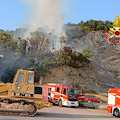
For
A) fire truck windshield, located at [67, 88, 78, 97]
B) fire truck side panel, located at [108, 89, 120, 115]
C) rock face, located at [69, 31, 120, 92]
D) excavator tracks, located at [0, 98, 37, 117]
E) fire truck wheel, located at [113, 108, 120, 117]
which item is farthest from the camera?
rock face, located at [69, 31, 120, 92]

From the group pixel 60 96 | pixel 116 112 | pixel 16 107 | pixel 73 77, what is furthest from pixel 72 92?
pixel 73 77

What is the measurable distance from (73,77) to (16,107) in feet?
109

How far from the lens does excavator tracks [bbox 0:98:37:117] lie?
13469mm

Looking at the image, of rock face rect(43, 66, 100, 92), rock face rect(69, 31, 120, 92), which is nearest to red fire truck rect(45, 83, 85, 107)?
rock face rect(43, 66, 100, 92)

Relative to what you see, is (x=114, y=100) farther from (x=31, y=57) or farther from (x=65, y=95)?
(x=31, y=57)

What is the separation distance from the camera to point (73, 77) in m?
46.1

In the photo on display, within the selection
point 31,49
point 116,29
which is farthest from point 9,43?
point 116,29

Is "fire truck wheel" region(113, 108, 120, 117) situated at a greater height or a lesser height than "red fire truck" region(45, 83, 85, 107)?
lesser

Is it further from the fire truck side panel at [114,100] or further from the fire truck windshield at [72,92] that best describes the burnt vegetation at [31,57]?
the fire truck side panel at [114,100]

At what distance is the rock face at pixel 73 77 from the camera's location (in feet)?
145

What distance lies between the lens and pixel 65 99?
76.0ft

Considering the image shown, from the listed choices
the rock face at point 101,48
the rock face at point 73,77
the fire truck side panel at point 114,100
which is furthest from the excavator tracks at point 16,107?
the rock face at point 101,48

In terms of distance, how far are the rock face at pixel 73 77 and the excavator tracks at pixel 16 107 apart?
2796 centimetres

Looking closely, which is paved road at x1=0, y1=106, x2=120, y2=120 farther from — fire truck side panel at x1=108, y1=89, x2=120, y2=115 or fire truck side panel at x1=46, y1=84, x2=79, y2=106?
fire truck side panel at x1=46, y1=84, x2=79, y2=106
